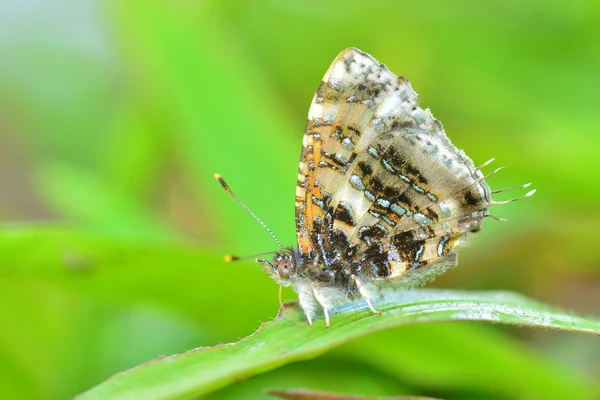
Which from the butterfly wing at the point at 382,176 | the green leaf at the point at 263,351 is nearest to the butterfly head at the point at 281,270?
the butterfly wing at the point at 382,176

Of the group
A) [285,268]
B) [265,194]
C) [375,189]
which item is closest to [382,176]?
[375,189]

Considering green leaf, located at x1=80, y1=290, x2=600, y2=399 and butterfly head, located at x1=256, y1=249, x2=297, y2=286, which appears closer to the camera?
green leaf, located at x1=80, y1=290, x2=600, y2=399

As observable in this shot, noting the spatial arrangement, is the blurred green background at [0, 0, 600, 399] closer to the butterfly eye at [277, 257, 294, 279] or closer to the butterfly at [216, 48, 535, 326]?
the butterfly eye at [277, 257, 294, 279]

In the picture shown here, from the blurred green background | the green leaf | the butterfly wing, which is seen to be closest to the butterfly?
the butterfly wing

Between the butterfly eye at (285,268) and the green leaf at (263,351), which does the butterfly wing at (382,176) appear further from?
the green leaf at (263,351)

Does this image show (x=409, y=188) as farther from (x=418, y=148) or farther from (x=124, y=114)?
(x=124, y=114)

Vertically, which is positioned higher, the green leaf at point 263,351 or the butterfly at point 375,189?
the butterfly at point 375,189

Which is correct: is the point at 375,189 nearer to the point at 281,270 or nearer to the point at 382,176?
the point at 382,176
